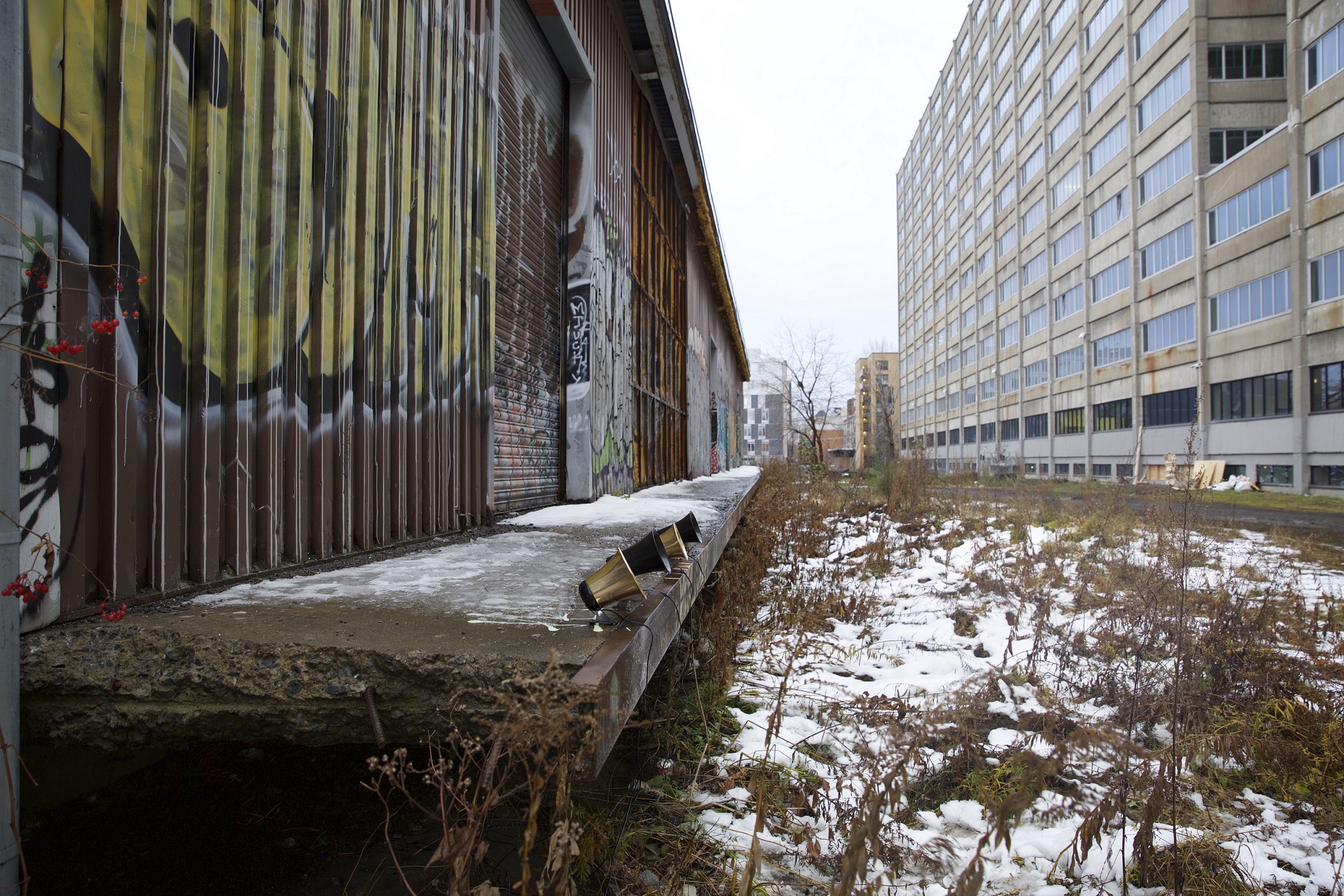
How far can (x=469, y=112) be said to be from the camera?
425 cm

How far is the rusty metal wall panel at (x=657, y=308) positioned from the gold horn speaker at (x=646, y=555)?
6.77m

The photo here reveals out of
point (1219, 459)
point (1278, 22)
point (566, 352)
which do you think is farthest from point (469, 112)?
point (1278, 22)

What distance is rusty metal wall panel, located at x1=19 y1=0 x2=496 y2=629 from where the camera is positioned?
1789 mm

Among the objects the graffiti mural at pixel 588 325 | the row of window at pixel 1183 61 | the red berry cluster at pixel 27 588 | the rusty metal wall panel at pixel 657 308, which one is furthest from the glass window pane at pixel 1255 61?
the red berry cluster at pixel 27 588

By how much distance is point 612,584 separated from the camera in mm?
2033

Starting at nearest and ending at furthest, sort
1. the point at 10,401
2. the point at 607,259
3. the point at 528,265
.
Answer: the point at 10,401, the point at 528,265, the point at 607,259

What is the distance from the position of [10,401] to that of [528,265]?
4.34m

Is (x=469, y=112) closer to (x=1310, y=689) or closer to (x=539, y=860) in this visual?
(x=539, y=860)

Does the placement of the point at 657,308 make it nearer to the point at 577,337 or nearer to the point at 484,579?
the point at 577,337

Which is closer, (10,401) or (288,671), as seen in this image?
(10,401)

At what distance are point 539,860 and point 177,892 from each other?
3.20ft

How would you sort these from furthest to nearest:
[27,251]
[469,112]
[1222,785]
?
[469,112]
[1222,785]
[27,251]

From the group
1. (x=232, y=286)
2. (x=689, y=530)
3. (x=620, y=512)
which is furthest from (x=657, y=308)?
(x=232, y=286)

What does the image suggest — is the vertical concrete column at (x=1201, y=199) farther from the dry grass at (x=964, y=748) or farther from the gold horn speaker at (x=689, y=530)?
the gold horn speaker at (x=689, y=530)
